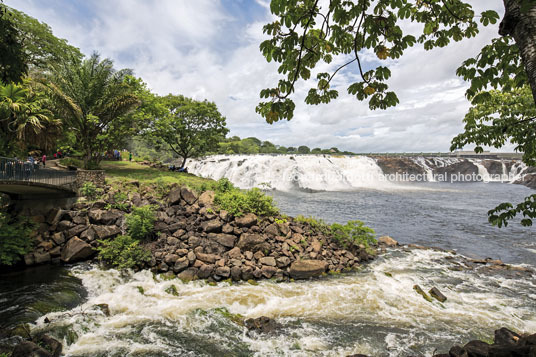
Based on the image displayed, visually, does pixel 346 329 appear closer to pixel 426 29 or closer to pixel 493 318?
pixel 493 318

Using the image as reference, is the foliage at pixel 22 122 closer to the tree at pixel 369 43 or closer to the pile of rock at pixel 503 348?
the tree at pixel 369 43

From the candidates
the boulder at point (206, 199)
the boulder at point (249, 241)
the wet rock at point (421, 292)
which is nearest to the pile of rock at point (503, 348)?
the wet rock at point (421, 292)

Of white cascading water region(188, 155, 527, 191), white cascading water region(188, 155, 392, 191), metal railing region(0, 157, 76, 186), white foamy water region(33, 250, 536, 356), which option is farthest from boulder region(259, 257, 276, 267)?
white cascading water region(188, 155, 392, 191)

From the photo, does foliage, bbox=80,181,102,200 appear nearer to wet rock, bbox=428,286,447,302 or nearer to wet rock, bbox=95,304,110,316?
wet rock, bbox=95,304,110,316

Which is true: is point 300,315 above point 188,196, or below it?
below

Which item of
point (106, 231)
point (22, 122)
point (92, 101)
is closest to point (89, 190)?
point (106, 231)

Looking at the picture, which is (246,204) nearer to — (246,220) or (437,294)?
(246,220)

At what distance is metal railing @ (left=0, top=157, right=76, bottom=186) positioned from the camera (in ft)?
29.2

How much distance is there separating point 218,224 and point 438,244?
12012 millimetres

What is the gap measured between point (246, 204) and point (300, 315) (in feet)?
18.6

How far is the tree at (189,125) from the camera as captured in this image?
19.8 meters

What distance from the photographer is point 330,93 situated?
11.2ft

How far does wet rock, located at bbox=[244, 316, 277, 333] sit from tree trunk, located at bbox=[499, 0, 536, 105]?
21.1 feet

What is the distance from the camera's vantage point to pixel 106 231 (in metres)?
10.1
